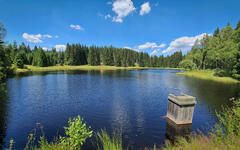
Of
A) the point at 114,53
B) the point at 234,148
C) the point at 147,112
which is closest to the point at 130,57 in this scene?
the point at 114,53

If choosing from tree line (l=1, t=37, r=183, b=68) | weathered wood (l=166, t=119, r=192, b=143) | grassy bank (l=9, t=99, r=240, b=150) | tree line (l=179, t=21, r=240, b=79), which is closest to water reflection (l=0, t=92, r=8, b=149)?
grassy bank (l=9, t=99, r=240, b=150)

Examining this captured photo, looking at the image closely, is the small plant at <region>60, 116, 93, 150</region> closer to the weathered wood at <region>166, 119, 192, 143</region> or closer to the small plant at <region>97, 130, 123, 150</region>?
the small plant at <region>97, 130, 123, 150</region>

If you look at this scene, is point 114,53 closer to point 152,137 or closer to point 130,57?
point 130,57

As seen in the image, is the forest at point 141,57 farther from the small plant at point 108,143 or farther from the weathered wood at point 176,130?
the small plant at point 108,143

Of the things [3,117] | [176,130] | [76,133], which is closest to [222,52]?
[176,130]

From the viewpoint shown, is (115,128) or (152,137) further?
(115,128)

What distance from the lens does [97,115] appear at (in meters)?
13.5

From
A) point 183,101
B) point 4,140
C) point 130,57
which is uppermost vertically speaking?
point 130,57

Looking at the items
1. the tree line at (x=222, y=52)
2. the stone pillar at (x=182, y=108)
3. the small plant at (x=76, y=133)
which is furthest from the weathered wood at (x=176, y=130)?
the tree line at (x=222, y=52)

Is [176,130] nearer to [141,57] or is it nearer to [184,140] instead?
[184,140]

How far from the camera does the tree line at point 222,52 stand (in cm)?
3847

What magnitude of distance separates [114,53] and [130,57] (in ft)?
64.7

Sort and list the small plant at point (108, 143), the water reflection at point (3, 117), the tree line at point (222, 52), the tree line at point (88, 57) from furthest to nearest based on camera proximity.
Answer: the tree line at point (88, 57) < the tree line at point (222, 52) < the water reflection at point (3, 117) < the small plant at point (108, 143)

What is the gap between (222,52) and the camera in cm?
4797
